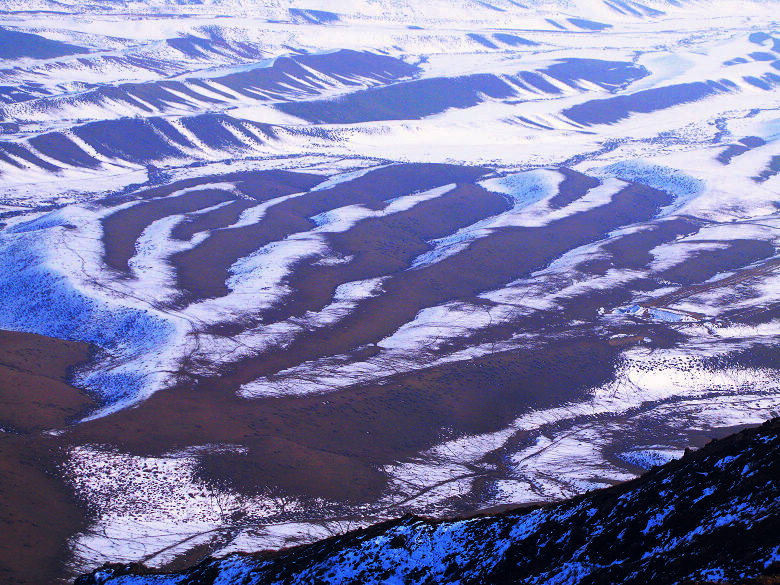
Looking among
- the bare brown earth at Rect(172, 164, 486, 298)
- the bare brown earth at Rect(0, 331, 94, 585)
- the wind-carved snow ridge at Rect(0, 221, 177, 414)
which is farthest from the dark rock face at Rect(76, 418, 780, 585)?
the bare brown earth at Rect(172, 164, 486, 298)

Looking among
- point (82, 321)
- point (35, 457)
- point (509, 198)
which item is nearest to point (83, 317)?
point (82, 321)

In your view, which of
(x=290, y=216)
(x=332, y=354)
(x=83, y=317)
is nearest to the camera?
(x=332, y=354)

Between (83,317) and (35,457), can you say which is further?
(83,317)

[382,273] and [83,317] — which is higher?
[382,273]

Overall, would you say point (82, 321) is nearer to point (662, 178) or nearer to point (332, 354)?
point (332, 354)

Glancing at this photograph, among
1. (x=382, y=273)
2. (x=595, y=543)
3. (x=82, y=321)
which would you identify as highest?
(x=595, y=543)

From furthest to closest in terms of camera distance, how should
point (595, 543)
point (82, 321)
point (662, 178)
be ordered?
point (662, 178) → point (82, 321) → point (595, 543)

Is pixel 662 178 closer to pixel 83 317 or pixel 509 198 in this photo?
pixel 509 198
